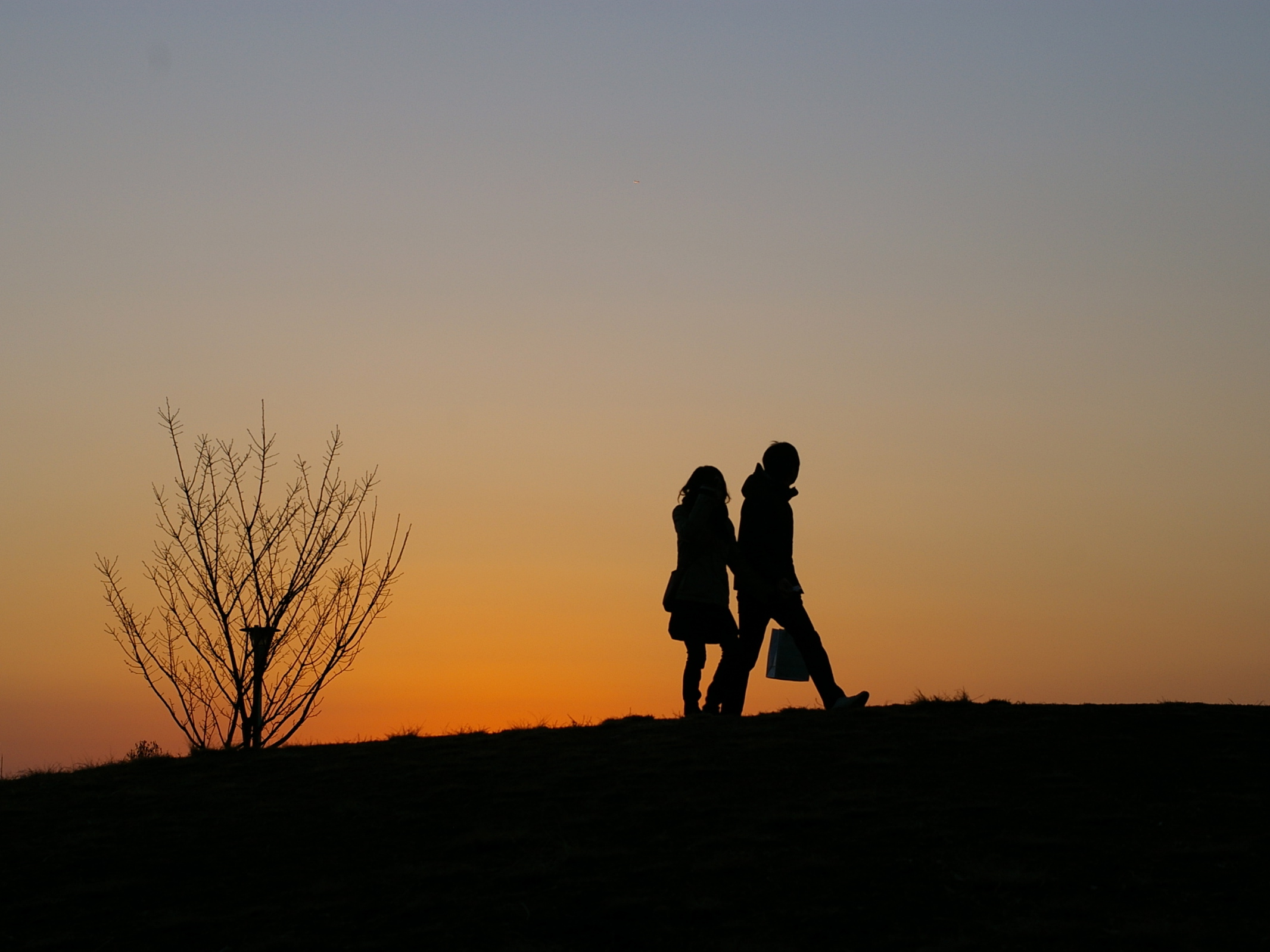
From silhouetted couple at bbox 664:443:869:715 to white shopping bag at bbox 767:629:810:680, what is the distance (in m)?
0.06

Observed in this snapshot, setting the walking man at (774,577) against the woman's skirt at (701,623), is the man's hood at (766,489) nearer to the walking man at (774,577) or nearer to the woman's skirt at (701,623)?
the walking man at (774,577)

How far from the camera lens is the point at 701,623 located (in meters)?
10.2

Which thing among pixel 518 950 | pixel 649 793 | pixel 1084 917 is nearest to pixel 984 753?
pixel 649 793

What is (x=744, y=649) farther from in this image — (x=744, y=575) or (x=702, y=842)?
(x=702, y=842)

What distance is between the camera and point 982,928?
5.35 meters

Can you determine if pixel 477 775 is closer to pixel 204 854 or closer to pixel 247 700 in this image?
pixel 204 854

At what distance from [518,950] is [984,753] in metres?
4.05

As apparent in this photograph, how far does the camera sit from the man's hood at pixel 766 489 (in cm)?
1024

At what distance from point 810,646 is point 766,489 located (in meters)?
1.32

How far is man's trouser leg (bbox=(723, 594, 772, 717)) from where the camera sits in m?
10.3

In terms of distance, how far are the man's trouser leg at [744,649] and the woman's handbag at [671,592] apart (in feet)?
1.69

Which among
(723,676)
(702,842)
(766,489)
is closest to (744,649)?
(723,676)

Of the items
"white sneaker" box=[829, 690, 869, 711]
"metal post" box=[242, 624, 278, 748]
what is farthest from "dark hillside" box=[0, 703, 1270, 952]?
"metal post" box=[242, 624, 278, 748]

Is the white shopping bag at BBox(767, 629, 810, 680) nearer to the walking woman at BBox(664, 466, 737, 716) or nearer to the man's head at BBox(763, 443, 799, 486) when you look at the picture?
the walking woman at BBox(664, 466, 737, 716)
